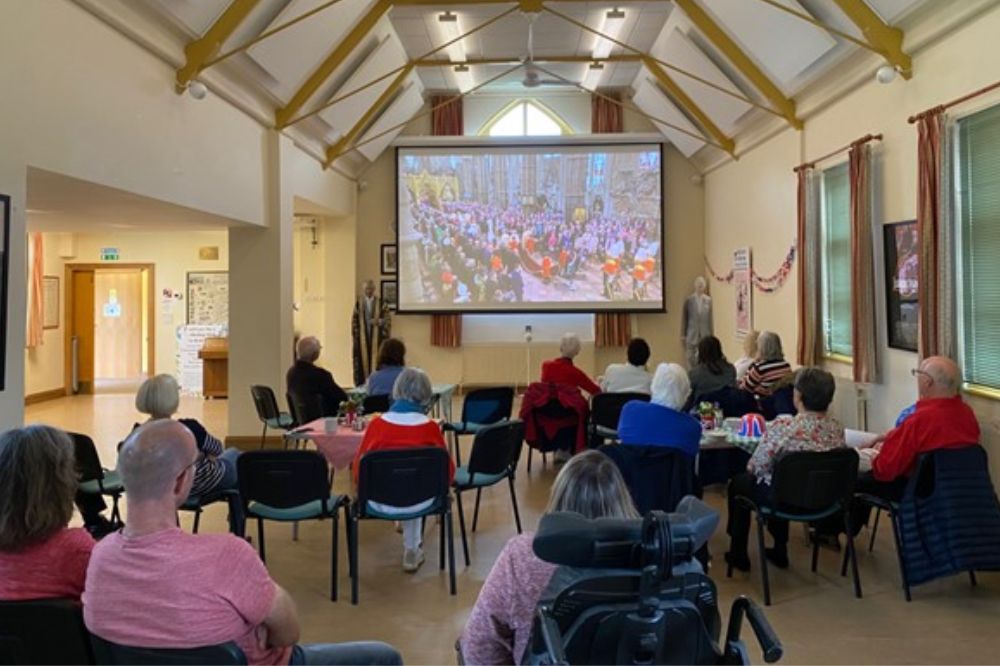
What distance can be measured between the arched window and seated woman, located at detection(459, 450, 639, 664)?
9.64 metres

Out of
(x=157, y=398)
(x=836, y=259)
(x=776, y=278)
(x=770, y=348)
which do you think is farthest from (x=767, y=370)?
(x=157, y=398)

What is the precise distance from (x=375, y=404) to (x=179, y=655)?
395 centimetres

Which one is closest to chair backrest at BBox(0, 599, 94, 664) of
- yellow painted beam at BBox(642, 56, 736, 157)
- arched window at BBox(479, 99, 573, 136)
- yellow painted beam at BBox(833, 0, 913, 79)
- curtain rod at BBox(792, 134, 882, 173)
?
yellow painted beam at BBox(833, 0, 913, 79)

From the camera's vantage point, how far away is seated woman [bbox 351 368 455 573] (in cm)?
386

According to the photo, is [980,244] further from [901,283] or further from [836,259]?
[836,259]

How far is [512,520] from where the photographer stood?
501 centimetres

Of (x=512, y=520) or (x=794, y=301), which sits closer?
(x=512, y=520)

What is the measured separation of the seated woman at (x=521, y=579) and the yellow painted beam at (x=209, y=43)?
467cm

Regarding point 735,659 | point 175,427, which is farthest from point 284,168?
point 735,659

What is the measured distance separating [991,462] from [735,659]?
10.8 feet

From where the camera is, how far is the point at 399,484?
144 inches

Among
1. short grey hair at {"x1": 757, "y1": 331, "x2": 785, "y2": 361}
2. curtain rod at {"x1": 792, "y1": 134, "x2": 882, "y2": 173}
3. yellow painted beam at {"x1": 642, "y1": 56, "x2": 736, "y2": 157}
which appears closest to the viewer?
curtain rod at {"x1": 792, "y1": 134, "x2": 882, "y2": 173}

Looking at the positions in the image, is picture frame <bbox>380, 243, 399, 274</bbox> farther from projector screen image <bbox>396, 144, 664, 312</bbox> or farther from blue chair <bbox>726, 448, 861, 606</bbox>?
blue chair <bbox>726, 448, 861, 606</bbox>

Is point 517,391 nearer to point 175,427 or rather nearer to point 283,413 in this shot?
point 283,413
